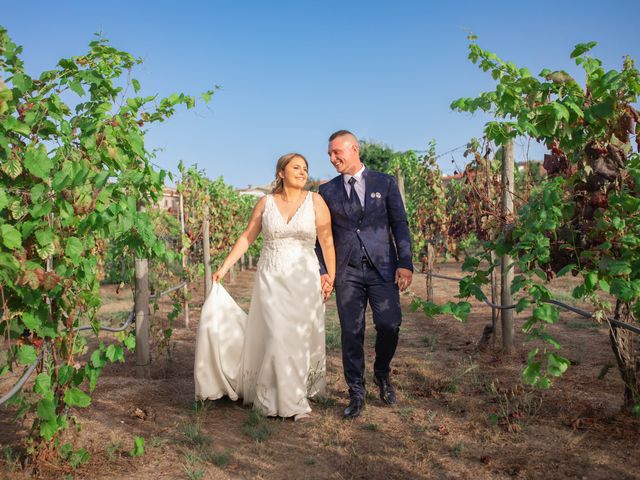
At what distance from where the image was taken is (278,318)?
12.9 ft

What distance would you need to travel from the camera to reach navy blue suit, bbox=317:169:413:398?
13.1 feet

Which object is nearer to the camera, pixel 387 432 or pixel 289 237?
pixel 387 432

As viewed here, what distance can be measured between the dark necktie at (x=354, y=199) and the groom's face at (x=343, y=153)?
8 centimetres

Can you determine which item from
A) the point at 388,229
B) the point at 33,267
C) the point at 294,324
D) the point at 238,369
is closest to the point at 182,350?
the point at 238,369

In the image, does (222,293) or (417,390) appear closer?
(222,293)

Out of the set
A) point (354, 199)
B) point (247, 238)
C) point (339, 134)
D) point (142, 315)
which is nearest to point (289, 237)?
point (247, 238)

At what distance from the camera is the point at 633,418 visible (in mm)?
3545

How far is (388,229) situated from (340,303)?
0.65 m

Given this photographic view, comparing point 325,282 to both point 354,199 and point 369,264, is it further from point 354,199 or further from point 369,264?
point 354,199

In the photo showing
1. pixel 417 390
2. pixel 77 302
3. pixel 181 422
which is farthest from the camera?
pixel 417 390

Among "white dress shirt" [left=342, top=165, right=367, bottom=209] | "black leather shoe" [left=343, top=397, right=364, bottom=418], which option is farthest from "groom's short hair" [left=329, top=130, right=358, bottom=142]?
"black leather shoe" [left=343, top=397, right=364, bottom=418]

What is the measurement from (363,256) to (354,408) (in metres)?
1.08

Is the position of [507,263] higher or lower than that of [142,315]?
higher

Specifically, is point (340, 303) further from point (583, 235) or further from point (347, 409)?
point (583, 235)
